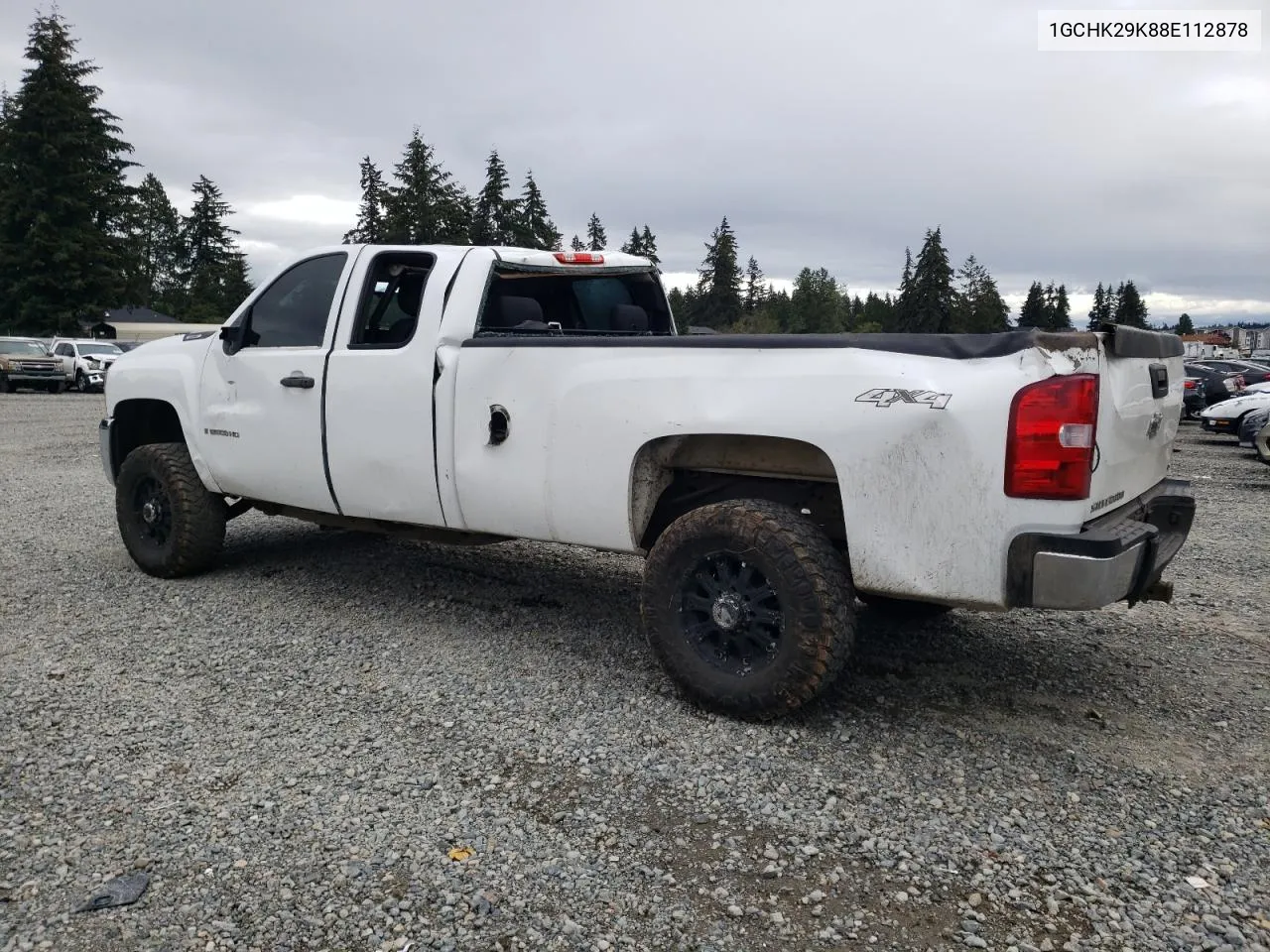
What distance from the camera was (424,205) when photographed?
6075cm

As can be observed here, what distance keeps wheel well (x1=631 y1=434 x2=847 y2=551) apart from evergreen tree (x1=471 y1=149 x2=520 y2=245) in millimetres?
61948

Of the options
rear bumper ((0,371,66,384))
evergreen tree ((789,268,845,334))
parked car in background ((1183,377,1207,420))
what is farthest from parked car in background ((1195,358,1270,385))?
evergreen tree ((789,268,845,334))

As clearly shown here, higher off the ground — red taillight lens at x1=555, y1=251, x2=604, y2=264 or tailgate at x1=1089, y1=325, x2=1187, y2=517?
red taillight lens at x1=555, y1=251, x2=604, y2=264

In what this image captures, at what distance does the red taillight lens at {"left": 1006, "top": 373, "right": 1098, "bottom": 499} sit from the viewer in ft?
10.5

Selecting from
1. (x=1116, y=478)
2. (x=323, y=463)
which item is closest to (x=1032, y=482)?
(x=1116, y=478)

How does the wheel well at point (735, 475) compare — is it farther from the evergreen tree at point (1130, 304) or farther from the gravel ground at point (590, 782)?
the evergreen tree at point (1130, 304)

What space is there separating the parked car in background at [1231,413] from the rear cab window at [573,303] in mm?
14936

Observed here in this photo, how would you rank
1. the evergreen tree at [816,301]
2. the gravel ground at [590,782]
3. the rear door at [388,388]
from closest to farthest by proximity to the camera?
the gravel ground at [590,782], the rear door at [388,388], the evergreen tree at [816,301]

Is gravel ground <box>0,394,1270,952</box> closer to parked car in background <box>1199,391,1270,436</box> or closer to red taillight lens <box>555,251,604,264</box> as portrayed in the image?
red taillight lens <box>555,251,604,264</box>

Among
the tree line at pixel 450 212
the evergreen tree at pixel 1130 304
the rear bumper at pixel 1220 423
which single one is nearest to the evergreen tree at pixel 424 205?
the tree line at pixel 450 212

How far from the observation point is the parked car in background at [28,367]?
28.0 m

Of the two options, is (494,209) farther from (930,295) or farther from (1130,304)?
(1130,304)

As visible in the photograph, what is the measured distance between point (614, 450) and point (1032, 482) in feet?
5.46

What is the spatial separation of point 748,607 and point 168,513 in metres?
4.05
